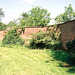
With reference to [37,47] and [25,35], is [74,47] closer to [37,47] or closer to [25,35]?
[37,47]

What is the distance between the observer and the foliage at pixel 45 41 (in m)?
10.3

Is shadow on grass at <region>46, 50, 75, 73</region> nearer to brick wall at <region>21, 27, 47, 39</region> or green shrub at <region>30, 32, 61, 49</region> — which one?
green shrub at <region>30, 32, 61, 49</region>

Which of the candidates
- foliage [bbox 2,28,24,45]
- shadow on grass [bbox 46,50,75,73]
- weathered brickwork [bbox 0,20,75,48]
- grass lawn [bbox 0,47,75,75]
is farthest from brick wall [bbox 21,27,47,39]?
grass lawn [bbox 0,47,75,75]

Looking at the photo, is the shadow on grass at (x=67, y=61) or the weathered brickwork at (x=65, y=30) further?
the weathered brickwork at (x=65, y=30)

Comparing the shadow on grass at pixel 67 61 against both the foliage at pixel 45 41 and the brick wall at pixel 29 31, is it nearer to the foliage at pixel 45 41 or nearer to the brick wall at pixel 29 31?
the foliage at pixel 45 41

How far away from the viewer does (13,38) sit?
13055 millimetres

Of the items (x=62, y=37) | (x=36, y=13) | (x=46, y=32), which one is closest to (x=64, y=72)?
(x=62, y=37)

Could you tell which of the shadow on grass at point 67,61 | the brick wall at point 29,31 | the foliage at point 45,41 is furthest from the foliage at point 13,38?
the shadow on grass at point 67,61

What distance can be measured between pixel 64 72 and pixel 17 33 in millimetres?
9819

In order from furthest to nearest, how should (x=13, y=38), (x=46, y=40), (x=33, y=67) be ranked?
(x=13, y=38) < (x=46, y=40) < (x=33, y=67)

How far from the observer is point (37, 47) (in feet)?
37.7

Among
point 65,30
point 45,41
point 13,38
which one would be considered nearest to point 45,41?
point 45,41

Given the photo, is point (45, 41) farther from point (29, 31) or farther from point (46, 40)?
point (29, 31)

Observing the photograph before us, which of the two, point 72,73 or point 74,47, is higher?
point 74,47
